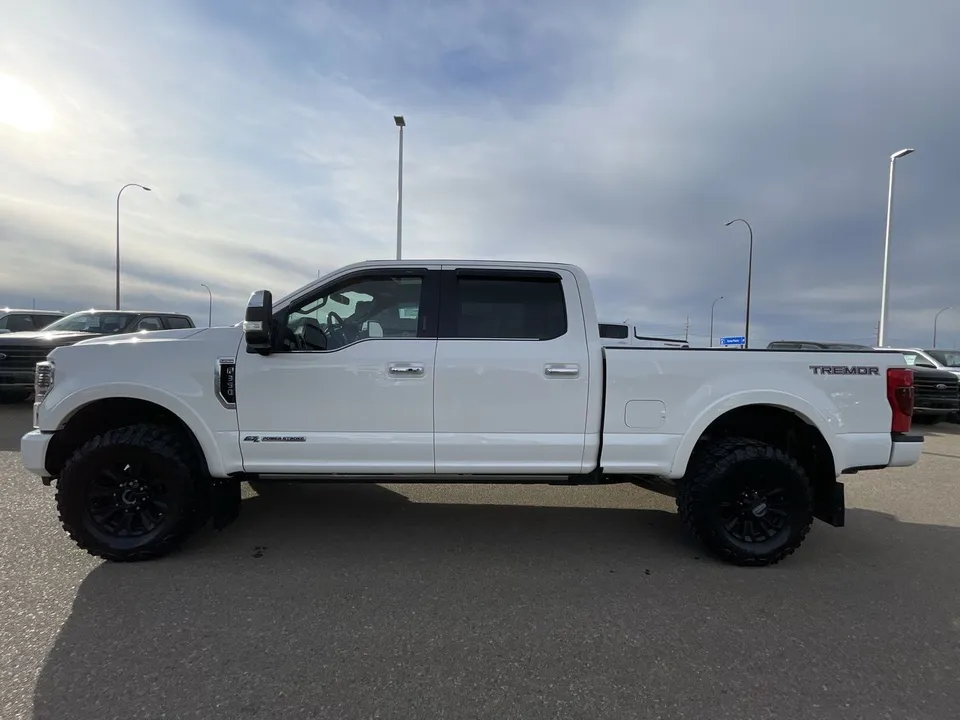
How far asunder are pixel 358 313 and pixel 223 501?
1.65 metres

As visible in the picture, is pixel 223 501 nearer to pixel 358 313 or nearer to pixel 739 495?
pixel 358 313

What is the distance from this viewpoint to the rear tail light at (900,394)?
3.74 meters

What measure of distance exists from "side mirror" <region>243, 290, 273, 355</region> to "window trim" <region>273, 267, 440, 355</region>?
0.62 feet

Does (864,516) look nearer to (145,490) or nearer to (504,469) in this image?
(504,469)

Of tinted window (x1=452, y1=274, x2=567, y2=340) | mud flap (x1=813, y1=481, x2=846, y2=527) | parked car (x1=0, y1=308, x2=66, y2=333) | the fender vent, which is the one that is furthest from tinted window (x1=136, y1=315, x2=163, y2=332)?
mud flap (x1=813, y1=481, x2=846, y2=527)

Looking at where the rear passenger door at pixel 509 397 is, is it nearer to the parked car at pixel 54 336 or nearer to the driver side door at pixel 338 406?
the driver side door at pixel 338 406

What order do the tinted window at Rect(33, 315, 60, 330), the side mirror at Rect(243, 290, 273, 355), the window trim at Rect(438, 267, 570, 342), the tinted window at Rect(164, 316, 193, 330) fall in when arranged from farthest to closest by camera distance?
the tinted window at Rect(33, 315, 60, 330) < the tinted window at Rect(164, 316, 193, 330) < the window trim at Rect(438, 267, 570, 342) < the side mirror at Rect(243, 290, 273, 355)

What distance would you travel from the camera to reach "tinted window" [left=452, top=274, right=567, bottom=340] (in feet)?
12.5

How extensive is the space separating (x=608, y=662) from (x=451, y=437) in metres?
1.61

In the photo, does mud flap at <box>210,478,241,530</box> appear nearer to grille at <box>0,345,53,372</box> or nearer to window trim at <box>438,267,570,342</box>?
window trim at <box>438,267,570,342</box>

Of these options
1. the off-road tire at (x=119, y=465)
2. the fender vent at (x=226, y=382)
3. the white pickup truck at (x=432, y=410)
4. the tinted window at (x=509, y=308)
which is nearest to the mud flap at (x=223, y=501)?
the white pickup truck at (x=432, y=410)

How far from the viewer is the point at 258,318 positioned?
3340 mm

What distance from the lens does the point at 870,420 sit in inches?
148

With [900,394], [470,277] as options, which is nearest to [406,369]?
[470,277]
